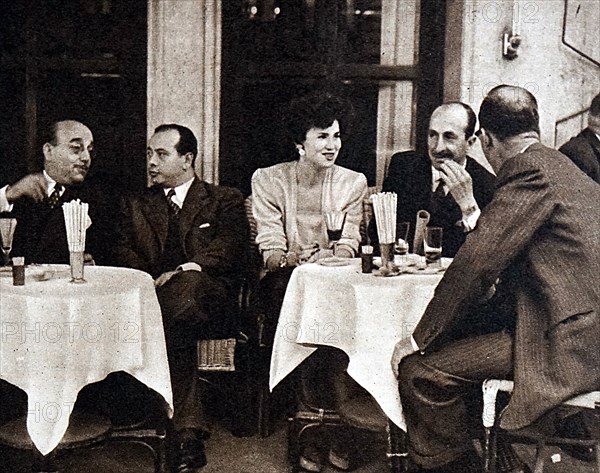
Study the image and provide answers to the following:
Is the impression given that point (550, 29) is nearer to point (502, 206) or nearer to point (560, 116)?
point (560, 116)

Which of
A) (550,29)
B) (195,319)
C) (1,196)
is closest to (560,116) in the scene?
(550,29)

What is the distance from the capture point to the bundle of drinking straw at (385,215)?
2123mm

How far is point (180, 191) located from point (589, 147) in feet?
3.68

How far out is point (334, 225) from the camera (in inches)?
84.3

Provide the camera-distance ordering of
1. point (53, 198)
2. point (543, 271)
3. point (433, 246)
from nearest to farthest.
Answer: point (543, 271), point (433, 246), point (53, 198)

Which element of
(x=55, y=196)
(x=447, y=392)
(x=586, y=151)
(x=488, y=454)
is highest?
(x=586, y=151)

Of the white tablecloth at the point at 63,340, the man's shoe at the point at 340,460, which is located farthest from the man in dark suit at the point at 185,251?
the man's shoe at the point at 340,460

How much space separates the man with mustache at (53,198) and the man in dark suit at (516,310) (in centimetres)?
90

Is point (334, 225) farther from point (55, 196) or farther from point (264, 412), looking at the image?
point (55, 196)

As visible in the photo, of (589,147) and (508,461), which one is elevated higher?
(589,147)

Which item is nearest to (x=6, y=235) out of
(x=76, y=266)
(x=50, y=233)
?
(x=50, y=233)

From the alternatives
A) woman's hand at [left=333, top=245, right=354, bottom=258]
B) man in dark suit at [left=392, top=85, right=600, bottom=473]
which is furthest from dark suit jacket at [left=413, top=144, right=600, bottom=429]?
woman's hand at [left=333, top=245, right=354, bottom=258]

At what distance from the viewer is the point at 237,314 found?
2270mm

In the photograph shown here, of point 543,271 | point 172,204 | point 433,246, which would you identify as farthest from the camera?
point 172,204
